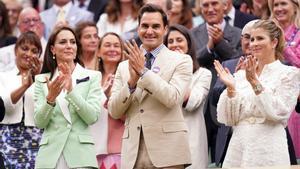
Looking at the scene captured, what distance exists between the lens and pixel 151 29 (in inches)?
381

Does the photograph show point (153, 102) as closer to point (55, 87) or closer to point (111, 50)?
point (55, 87)

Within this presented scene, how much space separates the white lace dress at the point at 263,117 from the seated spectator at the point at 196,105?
893 millimetres

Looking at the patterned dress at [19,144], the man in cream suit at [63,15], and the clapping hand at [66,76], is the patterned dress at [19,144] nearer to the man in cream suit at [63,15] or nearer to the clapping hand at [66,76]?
the clapping hand at [66,76]

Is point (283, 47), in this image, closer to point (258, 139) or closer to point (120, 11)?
point (258, 139)

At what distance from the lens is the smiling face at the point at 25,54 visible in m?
11.7

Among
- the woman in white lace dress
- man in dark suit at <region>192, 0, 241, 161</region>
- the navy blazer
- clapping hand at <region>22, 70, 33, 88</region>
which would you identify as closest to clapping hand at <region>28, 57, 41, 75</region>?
clapping hand at <region>22, 70, 33, 88</region>

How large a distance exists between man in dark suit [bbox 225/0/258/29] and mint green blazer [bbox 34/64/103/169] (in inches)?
121

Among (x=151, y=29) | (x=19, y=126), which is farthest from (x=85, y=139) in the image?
(x=151, y=29)

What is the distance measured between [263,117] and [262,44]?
0.68 metres

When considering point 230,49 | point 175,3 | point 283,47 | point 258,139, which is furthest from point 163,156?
point 175,3

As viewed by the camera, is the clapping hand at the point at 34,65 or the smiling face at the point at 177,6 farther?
the smiling face at the point at 177,6

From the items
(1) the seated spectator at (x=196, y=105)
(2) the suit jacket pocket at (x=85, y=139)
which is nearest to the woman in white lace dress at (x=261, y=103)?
(1) the seated spectator at (x=196, y=105)

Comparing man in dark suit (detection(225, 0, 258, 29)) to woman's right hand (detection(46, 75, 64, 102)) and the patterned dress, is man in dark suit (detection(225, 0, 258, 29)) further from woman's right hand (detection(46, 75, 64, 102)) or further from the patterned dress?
woman's right hand (detection(46, 75, 64, 102))

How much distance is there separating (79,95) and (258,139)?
5.90 feet
